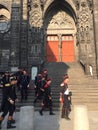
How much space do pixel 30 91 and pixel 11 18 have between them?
25.9ft

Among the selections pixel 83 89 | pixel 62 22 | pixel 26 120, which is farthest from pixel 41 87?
pixel 62 22

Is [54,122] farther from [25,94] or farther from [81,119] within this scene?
[25,94]

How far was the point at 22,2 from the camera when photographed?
21328 millimetres

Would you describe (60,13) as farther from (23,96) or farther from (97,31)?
(23,96)

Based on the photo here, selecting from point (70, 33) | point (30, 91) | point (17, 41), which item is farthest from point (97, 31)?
point (30, 91)

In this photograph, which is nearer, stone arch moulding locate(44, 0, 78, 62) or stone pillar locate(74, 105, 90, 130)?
stone pillar locate(74, 105, 90, 130)

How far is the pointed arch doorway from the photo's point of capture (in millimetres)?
22522

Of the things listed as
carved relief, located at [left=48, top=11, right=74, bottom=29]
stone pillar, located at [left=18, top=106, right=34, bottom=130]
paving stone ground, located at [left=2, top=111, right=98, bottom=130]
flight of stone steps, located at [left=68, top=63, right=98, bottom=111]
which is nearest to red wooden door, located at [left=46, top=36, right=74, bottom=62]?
carved relief, located at [left=48, top=11, right=74, bottom=29]

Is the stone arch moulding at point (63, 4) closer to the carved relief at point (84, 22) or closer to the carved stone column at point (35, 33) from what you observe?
the carved stone column at point (35, 33)

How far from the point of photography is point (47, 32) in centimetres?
2280

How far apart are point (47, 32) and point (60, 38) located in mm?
1261

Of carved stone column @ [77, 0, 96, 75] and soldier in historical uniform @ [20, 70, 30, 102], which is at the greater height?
carved stone column @ [77, 0, 96, 75]

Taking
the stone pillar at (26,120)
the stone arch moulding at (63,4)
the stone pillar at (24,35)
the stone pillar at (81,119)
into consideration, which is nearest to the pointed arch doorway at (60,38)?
the stone arch moulding at (63,4)

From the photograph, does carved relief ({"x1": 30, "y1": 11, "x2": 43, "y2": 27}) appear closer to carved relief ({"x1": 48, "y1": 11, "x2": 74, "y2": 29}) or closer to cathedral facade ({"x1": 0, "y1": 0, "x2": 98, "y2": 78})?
cathedral facade ({"x1": 0, "y1": 0, "x2": 98, "y2": 78})
